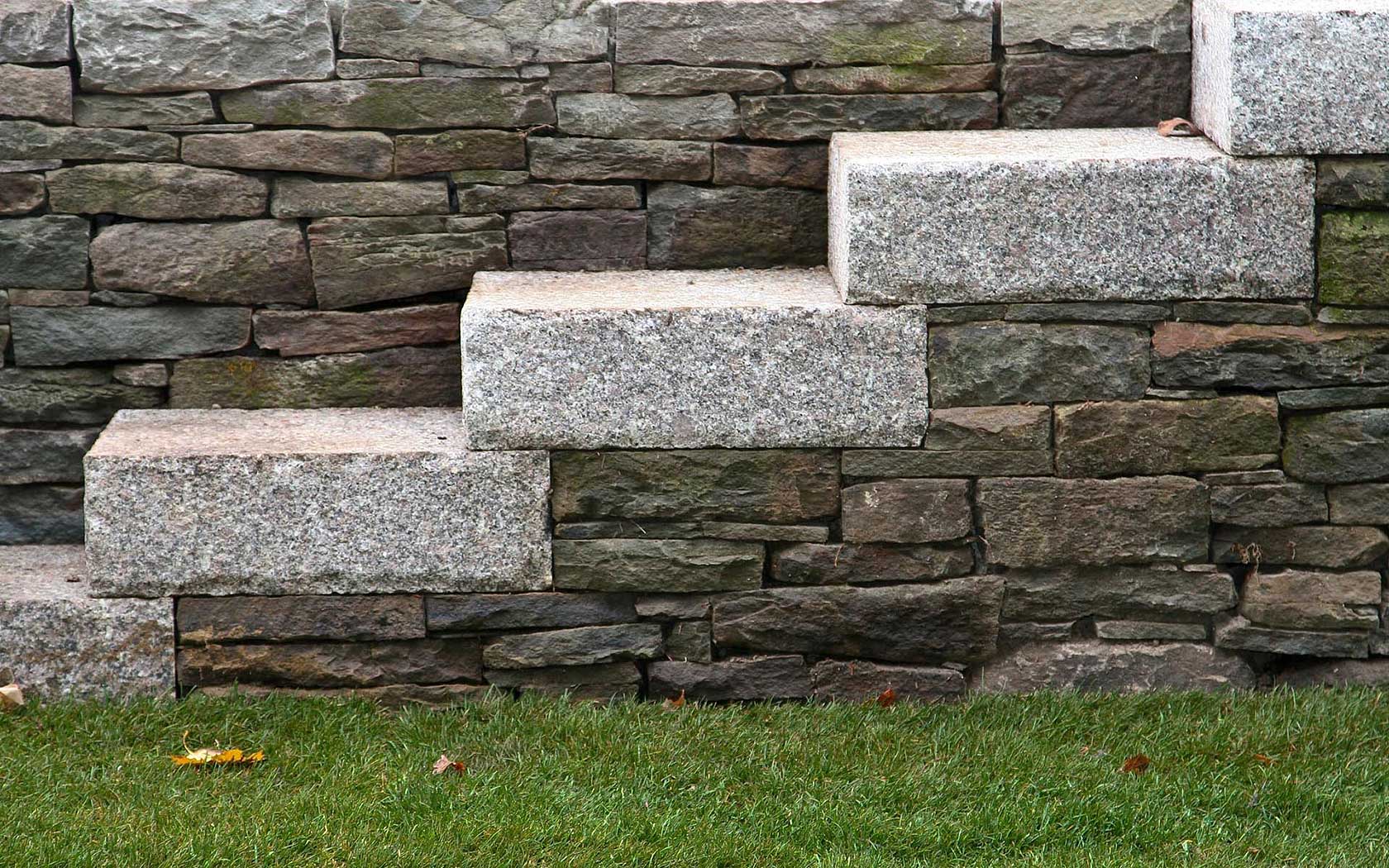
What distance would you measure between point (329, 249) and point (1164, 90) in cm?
220

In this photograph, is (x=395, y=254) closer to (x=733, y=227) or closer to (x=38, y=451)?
(x=733, y=227)

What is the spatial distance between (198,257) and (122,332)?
282 mm

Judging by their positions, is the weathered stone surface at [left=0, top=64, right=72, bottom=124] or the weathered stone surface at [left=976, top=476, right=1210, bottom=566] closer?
the weathered stone surface at [left=976, top=476, right=1210, bottom=566]

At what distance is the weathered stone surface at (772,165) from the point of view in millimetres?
4047

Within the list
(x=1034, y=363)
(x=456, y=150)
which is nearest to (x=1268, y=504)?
(x=1034, y=363)

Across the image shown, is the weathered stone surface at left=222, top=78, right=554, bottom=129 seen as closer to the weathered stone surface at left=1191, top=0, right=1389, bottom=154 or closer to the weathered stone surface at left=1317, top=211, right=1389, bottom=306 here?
the weathered stone surface at left=1191, top=0, right=1389, bottom=154

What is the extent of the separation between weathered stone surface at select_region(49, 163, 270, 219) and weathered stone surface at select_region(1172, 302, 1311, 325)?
7.61 feet

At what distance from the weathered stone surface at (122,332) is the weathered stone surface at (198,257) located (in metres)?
0.06

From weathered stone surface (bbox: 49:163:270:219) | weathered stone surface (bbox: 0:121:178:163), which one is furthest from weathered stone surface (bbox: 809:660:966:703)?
weathered stone surface (bbox: 0:121:178:163)

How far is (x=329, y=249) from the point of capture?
13.2 ft

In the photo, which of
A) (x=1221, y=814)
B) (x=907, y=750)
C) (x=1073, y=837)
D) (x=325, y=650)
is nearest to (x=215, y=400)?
(x=325, y=650)

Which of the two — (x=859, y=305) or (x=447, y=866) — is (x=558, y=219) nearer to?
(x=859, y=305)

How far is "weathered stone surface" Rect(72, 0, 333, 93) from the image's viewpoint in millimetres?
3877

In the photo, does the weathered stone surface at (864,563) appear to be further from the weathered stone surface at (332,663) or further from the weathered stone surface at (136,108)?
the weathered stone surface at (136,108)
